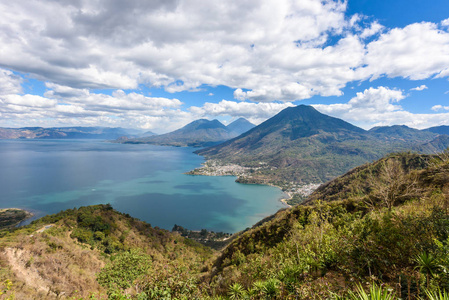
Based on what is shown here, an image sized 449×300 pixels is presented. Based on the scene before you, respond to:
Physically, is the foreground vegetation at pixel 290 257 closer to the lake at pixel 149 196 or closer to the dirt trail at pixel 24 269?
the dirt trail at pixel 24 269

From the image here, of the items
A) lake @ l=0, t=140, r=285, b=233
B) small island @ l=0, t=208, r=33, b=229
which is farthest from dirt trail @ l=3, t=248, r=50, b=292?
small island @ l=0, t=208, r=33, b=229

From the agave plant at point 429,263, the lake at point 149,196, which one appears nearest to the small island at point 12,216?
the lake at point 149,196

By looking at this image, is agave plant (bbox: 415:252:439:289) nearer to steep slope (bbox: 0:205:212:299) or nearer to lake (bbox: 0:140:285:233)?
steep slope (bbox: 0:205:212:299)

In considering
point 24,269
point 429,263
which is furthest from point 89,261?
point 429,263

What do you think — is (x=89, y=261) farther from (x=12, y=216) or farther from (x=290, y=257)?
(x=12, y=216)

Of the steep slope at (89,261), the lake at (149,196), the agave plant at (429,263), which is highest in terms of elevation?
the agave plant at (429,263)

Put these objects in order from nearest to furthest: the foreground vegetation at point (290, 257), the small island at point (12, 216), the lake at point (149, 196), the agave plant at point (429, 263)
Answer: the agave plant at point (429, 263)
the foreground vegetation at point (290, 257)
the small island at point (12, 216)
the lake at point (149, 196)

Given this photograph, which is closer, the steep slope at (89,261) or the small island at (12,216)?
the steep slope at (89,261)
